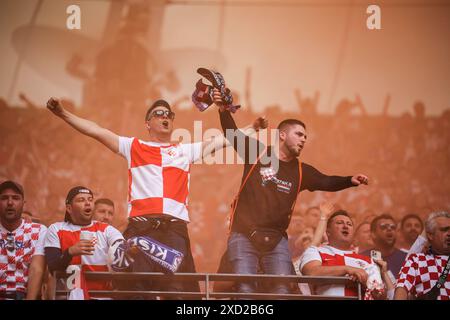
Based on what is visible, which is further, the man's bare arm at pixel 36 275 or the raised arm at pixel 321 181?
the raised arm at pixel 321 181

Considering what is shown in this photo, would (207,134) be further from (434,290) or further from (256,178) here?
(434,290)

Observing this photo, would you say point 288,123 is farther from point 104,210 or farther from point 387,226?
point 104,210

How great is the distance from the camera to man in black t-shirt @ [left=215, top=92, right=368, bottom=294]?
→ 17.2 feet

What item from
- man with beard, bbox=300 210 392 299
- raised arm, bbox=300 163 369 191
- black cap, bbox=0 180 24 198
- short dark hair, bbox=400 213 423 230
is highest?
raised arm, bbox=300 163 369 191

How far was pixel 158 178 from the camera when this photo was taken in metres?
5.34

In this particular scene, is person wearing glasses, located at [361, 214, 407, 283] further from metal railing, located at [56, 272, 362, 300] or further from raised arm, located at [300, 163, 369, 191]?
metal railing, located at [56, 272, 362, 300]

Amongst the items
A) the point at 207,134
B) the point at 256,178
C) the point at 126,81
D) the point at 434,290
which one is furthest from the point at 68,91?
the point at 434,290

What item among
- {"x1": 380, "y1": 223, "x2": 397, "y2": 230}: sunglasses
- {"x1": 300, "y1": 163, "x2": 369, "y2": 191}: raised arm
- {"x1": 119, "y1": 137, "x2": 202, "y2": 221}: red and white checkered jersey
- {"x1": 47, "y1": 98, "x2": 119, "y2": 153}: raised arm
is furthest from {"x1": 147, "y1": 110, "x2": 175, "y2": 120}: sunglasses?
{"x1": 380, "y1": 223, "x2": 397, "y2": 230}: sunglasses

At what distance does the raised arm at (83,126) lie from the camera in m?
5.20

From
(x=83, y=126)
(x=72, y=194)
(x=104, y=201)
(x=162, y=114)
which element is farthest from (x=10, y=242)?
(x=162, y=114)

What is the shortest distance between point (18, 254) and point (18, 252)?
15 millimetres

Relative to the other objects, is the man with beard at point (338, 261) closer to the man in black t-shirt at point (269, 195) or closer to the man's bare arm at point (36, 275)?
the man in black t-shirt at point (269, 195)

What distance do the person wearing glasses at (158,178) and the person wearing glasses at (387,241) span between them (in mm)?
1286

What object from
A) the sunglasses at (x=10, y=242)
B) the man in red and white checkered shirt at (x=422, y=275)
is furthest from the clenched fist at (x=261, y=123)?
the sunglasses at (x=10, y=242)
